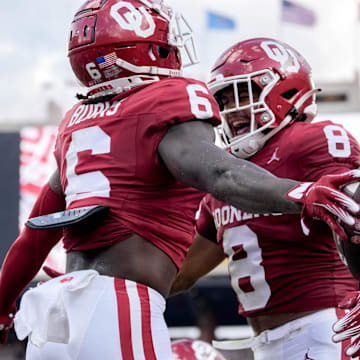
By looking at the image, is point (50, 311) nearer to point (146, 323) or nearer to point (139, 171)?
point (146, 323)

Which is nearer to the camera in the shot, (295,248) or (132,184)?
(132,184)

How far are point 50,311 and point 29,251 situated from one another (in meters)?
0.81

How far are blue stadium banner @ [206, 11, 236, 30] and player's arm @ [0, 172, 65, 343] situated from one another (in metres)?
13.1

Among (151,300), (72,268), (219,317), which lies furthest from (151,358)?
(219,317)

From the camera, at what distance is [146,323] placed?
277 centimetres

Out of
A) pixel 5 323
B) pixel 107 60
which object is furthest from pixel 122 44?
→ pixel 5 323

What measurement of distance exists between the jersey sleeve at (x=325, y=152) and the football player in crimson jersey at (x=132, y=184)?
0.73 meters

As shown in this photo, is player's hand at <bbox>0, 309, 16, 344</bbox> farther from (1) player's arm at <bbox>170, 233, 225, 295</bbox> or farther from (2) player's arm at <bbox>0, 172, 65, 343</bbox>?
(1) player's arm at <bbox>170, 233, 225, 295</bbox>

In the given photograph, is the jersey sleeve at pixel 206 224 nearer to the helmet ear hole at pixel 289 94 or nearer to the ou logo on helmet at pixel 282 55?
the helmet ear hole at pixel 289 94

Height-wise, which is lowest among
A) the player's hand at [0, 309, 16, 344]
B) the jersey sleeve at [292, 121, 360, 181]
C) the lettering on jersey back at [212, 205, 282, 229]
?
the player's hand at [0, 309, 16, 344]

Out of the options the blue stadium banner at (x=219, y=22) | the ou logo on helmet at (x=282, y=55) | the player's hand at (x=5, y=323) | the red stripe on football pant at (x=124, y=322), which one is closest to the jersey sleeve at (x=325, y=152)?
the ou logo on helmet at (x=282, y=55)

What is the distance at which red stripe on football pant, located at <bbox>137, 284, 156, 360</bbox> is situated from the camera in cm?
274

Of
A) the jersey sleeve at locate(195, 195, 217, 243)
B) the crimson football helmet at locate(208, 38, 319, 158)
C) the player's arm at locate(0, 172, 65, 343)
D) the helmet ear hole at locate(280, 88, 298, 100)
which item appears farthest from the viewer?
the jersey sleeve at locate(195, 195, 217, 243)

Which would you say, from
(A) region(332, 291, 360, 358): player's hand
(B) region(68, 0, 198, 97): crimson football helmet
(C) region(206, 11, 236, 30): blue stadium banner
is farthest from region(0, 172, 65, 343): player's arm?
(C) region(206, 11, 236, 30): blue stadium banner
